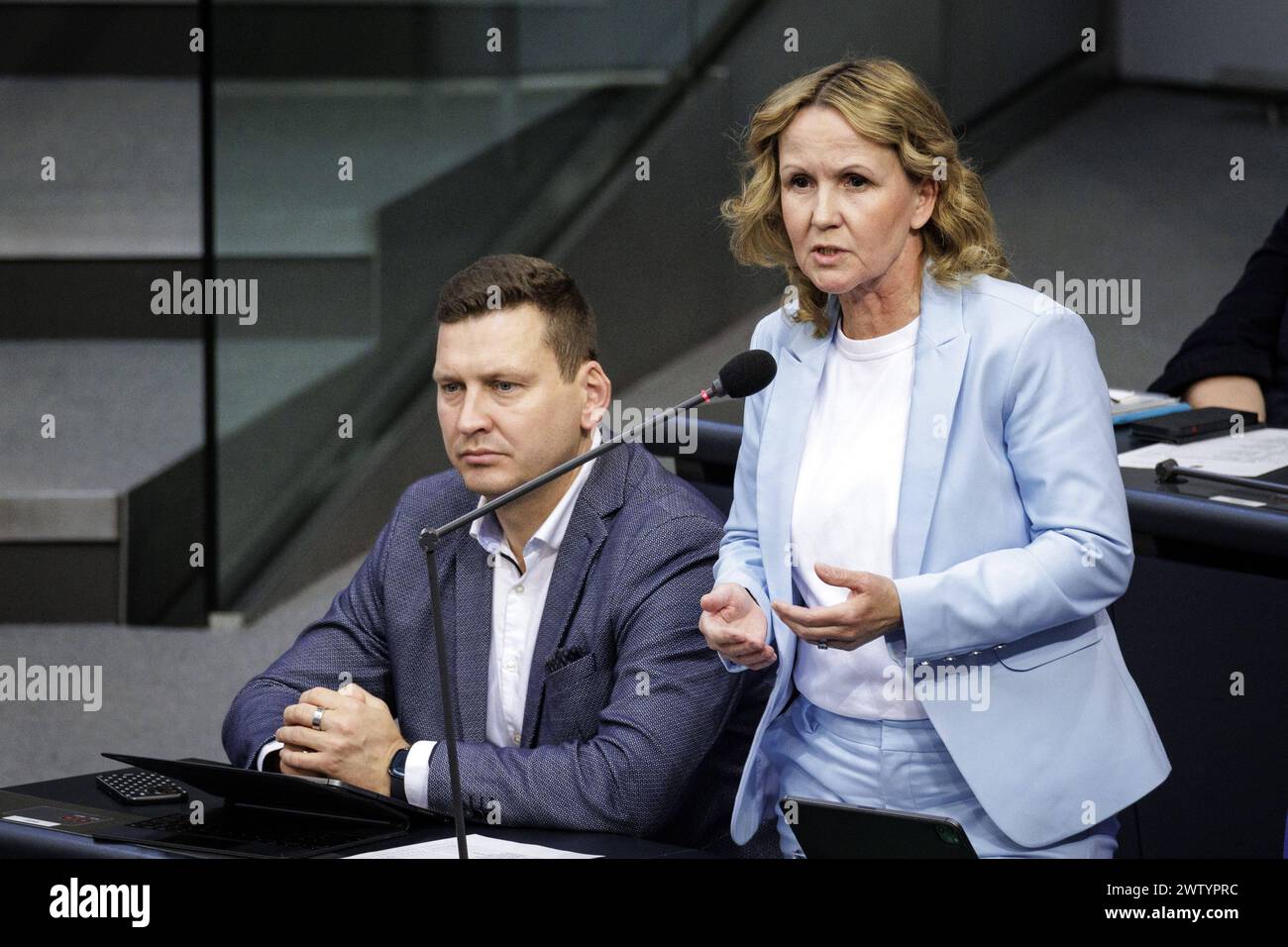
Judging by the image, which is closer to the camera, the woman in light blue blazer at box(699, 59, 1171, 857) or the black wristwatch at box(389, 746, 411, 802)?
the woman in light blue blazer at box(699, 59, 1171, 857)

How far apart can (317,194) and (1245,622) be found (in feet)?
8.27

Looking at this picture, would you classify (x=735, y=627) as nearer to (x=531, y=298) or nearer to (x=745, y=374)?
(x=745, y=374)

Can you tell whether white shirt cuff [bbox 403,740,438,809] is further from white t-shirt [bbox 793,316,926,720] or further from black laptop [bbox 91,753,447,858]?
white t-shirt [bbox 793,316,926,720]

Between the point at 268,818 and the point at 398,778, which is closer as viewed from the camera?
the point at 268,818

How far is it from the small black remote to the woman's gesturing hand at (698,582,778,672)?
23.3 inches

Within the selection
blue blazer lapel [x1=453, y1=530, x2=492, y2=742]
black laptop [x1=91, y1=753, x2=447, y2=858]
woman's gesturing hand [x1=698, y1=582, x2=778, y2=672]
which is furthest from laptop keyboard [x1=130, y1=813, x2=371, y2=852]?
woman's gesturing hand [x1=698, y1=582, x2=778, y2=672]

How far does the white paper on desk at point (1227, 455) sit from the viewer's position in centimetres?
258

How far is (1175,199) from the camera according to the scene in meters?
5.73

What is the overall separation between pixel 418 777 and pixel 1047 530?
71 cm

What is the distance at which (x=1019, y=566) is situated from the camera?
1.73 metres

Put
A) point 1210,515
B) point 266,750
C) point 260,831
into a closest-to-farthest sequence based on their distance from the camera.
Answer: point 260,831, point 266,750, point 1210,515

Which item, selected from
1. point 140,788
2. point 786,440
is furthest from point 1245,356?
point 140,788

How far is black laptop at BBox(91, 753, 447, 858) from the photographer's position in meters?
1.75
